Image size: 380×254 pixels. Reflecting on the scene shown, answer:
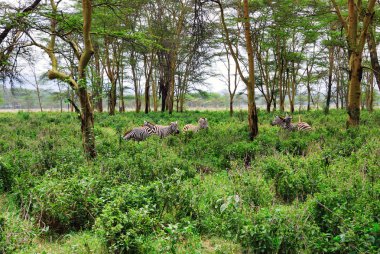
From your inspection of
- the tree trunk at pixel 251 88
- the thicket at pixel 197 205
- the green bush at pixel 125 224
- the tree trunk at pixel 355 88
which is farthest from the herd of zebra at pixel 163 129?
the green bush at pixel 125 224

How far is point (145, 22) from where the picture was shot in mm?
23406

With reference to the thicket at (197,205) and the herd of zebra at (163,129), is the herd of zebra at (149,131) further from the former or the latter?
the thicket at (197,205)

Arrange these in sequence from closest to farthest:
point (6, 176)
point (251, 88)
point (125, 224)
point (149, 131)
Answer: point (125, 224) → point (6, 176) → point (251, 88) → point (149, 131)

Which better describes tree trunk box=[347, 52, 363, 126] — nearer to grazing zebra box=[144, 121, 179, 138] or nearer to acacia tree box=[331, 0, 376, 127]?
acacia tree box=[331, 0, 376, 127]

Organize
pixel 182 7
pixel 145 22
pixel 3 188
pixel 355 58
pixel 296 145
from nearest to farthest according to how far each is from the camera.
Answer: pixel 3 188, pixel 296 145, pixel 355 58, pixel 182 7, pixel 145 22

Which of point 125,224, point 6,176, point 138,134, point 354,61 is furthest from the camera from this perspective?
point 138,134

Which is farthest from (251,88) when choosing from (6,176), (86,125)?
(6,176)

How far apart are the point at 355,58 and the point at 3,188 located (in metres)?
9.85

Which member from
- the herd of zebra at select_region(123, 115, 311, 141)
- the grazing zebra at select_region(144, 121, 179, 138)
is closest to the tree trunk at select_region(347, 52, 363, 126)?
the herd of zebra at select_region(123, 115, 311, 141)

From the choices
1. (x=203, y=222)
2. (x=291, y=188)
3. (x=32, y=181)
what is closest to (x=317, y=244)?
(x=203, y=222)

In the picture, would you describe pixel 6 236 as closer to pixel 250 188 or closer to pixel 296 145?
pixel 250 188

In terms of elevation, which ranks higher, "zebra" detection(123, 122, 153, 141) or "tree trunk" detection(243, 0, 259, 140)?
"tree trunk" detection(243, 0, 259, 140)

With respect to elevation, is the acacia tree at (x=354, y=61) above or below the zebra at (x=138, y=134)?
above

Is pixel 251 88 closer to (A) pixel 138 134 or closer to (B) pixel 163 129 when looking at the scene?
(B) pixel 163 129
